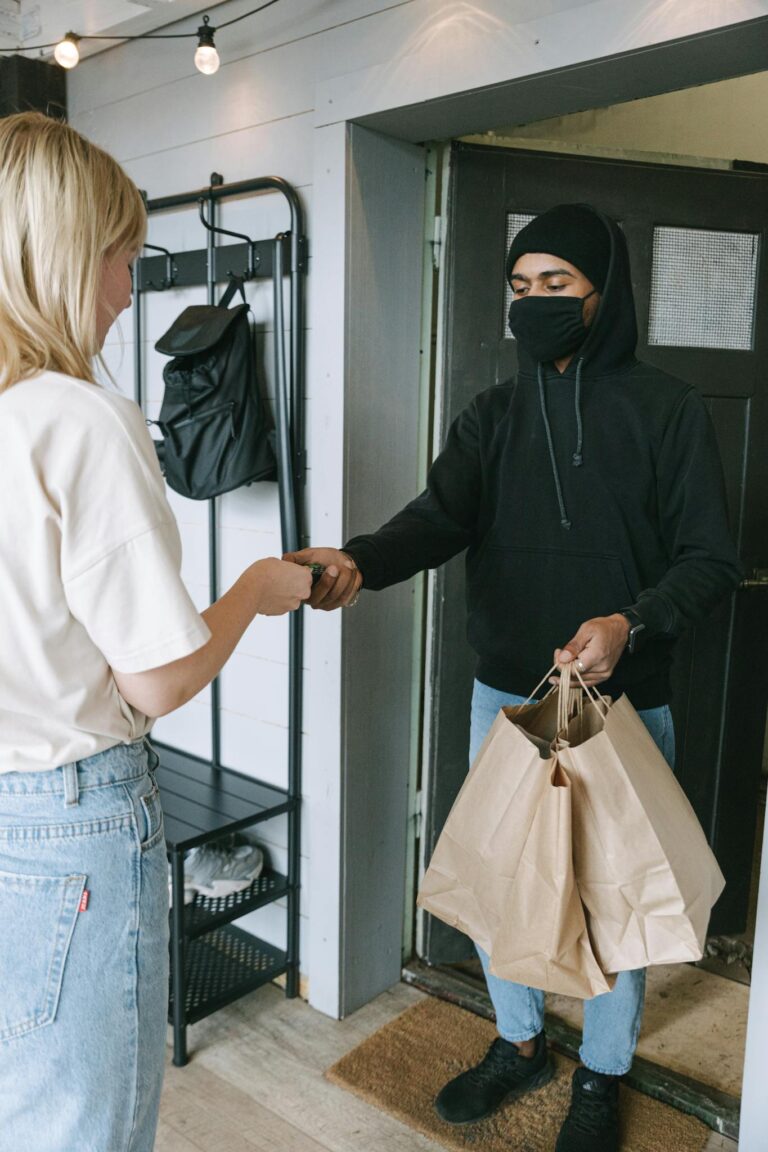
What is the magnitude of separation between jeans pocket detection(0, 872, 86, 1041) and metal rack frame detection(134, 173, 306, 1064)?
→ 1060mm

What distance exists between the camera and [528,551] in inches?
71.6

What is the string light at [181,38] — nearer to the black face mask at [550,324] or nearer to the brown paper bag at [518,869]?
the black face mask at [550,324]

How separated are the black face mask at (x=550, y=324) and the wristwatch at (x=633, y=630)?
1.70 ft

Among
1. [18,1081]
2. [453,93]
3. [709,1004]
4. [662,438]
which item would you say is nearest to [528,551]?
[662,438]

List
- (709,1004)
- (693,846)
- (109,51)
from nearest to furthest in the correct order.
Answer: (693,846), (709,1004), (109,51)

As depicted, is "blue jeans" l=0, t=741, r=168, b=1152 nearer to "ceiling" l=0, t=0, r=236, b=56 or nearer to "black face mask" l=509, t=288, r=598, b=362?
"black face mask" l=509, t=288, r=598, b=362

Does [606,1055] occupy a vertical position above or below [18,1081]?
below

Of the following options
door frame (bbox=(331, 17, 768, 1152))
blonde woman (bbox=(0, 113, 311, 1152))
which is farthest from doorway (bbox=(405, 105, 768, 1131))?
blonde woman (bbox=(0, 113, 311, 1152))

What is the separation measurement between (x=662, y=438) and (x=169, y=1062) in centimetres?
173

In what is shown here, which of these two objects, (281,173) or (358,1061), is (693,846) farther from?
(281,173)

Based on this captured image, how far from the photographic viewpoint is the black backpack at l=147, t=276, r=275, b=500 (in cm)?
219

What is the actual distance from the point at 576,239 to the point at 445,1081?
1734 mm

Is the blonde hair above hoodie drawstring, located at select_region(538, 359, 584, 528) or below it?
above

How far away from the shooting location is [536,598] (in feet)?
5.94
